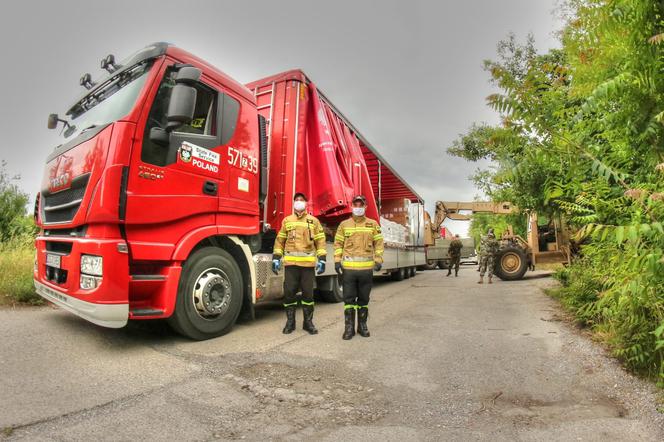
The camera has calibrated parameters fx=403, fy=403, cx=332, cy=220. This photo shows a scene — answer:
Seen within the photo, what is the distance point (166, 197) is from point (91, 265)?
0.88 m

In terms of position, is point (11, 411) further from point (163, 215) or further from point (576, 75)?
point (576, 75)

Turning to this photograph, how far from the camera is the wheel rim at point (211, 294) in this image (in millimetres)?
4180

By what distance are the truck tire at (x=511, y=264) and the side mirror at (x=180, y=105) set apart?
35.5 feet

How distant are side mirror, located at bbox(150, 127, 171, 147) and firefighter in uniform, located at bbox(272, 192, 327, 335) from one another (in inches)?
66.1

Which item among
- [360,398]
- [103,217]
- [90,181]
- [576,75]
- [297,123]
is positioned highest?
[297,123]

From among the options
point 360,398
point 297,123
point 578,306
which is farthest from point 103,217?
point 578,306

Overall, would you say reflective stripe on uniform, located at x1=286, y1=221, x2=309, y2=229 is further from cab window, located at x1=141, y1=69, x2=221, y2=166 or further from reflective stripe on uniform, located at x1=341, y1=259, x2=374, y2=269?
cab window, located at x1=141, y1=69, x2=221, y2=166

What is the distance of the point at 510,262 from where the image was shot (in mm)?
12211

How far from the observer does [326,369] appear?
3.54 metres

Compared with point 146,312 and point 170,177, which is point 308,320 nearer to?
point 146,312

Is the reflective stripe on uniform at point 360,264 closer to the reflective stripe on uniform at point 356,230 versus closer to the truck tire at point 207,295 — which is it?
the reflective stripe on uniform at point 356,230

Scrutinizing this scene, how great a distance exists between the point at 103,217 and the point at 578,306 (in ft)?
19.2

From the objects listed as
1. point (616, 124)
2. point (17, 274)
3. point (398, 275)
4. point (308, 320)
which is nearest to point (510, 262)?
point (398, 275)

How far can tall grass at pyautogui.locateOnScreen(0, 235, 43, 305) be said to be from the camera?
570 cm
